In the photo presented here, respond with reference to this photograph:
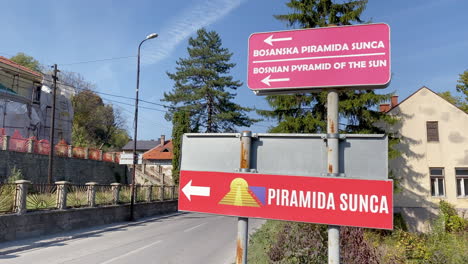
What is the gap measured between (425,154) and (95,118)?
5895 cm

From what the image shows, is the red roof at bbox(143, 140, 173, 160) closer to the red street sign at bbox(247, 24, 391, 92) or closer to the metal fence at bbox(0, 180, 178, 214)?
the metal fence at bbox(0, 180, 178, 214)

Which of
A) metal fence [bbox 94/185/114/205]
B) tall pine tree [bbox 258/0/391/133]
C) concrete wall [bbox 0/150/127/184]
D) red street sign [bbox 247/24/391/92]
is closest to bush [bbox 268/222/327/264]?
red street sign [bbox 247/24/391/92]

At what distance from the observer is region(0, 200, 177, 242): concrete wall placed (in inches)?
479

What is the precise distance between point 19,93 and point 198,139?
41384mm

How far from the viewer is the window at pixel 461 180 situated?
21.4 metres

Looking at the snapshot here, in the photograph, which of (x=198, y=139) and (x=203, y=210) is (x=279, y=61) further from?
(x=203, y=210)

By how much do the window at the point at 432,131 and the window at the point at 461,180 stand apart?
2.39 m

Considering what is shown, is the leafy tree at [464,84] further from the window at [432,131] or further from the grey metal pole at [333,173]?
the grey metal pole at [333,173]

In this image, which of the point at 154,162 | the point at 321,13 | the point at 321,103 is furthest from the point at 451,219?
the point at 154,162

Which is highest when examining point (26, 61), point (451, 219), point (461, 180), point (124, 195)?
point (26, 61)

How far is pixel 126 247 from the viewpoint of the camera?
1181 centimetres

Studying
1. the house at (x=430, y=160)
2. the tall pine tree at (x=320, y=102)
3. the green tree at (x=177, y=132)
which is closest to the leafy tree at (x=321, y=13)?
the tall pine tree at (x=320, y=102)

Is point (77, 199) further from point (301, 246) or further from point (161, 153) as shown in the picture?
point (161, 153)

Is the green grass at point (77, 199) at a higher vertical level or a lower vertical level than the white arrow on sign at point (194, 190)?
lower
